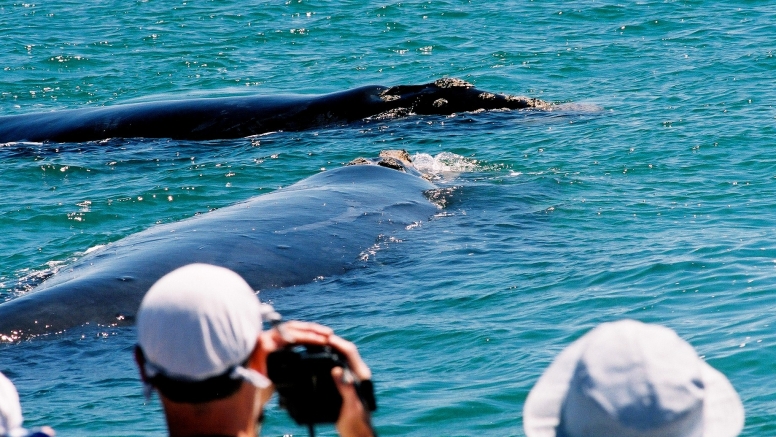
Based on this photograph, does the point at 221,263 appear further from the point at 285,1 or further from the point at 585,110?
the point at 285,1

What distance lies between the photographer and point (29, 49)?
23078 mm

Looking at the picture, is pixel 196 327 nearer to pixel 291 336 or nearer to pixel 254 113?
pixel 291 336

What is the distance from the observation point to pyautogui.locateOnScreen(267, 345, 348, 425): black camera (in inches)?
137

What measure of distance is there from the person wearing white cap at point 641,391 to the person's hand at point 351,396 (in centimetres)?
72

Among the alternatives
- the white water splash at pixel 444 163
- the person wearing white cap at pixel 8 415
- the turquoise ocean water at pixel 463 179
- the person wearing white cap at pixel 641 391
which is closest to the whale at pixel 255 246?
the turquoise ocean water at pixel 463 179

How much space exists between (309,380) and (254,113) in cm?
1284

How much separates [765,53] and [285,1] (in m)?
11.7

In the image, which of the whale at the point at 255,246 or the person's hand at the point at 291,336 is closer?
the person's hand at the point at 291,336

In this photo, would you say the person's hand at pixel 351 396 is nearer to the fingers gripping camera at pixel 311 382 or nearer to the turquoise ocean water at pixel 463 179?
the fingers gripping camera at pixel 311 382

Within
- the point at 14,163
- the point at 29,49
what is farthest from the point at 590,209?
the point at 29,49

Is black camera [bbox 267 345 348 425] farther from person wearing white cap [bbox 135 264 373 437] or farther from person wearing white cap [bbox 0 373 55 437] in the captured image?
person wearing white cap [bbox 0 373 55 437]

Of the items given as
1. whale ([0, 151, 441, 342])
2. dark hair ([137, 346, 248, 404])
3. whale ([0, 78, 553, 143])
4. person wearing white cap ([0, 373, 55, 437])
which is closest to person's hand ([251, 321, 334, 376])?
dark hair ([137, 346, 248, 404])

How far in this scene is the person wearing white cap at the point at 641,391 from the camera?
112 inches

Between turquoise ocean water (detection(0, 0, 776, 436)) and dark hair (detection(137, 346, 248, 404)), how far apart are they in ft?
11.3
